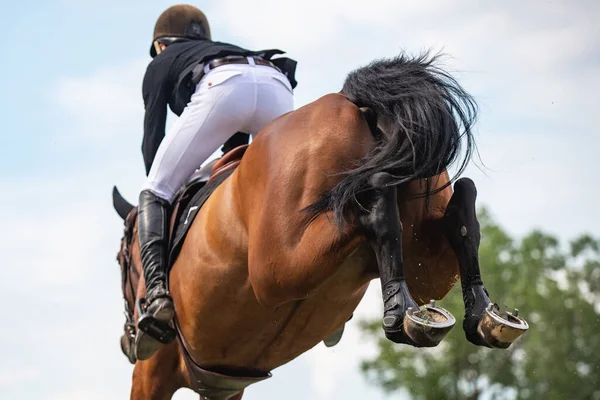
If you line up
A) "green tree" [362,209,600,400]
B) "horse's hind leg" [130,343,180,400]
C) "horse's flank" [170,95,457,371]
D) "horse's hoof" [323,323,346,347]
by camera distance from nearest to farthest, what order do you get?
A: "horse's flank" [170,95,457,371]
"horse's hoof" [323,323,346,347]
"horse's hind leg" [130,343,180,400]
"green tree" [362,209,600,400]

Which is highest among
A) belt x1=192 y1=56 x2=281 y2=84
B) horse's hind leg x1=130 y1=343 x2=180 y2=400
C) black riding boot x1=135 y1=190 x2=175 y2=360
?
belt x1=192 y1=56 x2=281 y2=84

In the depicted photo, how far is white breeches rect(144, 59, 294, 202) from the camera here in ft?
23.3

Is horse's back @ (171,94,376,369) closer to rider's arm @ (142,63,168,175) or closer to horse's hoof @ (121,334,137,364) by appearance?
rider's arm @ (142,63,168,175)

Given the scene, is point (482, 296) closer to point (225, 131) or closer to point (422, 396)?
point (225, 131)

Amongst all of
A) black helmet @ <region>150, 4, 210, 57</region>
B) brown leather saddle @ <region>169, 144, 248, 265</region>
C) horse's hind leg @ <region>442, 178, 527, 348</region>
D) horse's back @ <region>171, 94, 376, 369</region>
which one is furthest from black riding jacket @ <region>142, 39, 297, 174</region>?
horse's hind leg @ <region>442, 178, 527, 348</region>

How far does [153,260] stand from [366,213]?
2.18 m

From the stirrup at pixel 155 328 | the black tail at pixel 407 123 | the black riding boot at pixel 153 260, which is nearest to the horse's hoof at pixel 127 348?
the black riding boot at pixel 153 260

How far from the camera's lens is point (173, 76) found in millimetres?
7406

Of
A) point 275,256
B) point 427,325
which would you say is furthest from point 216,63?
point 427,325

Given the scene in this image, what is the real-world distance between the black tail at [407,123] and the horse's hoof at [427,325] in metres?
0.63

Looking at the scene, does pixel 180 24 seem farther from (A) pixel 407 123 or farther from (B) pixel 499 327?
(B) pixel 499 327

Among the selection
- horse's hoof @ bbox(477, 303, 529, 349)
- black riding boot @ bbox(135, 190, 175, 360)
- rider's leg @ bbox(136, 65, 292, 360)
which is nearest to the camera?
horse's hoof @ bbox(477, 303, 529, 349)

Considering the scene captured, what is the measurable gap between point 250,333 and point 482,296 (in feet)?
5.79

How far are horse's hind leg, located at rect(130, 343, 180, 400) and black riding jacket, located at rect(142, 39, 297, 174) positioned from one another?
4.88ft
